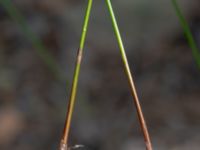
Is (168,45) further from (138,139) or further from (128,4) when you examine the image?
(138,139)

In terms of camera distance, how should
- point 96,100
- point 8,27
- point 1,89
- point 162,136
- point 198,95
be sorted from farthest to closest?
point 8,27 < point 1,89 < point 96,100 < point 198,95 < point 162,136

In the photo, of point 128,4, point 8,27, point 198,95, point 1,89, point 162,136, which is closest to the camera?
point 162,136

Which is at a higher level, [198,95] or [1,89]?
[1,89]

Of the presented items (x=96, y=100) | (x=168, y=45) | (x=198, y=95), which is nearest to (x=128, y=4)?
(x=168, y=45)

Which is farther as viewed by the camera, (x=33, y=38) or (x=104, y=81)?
(x=104, y=81)

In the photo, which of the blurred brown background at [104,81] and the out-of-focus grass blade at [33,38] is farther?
the blurred brown background at [104,81]

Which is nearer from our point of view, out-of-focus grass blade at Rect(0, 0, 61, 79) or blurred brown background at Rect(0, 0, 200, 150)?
out-of-focus grass blade at Rect(0, 0, 61, 79)

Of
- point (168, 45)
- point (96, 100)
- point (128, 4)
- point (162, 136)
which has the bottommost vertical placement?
point (162, 136)

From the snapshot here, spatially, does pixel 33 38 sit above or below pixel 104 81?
above
